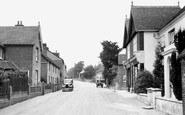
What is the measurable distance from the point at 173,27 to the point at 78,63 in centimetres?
15410

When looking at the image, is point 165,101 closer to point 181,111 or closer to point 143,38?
point 181,111

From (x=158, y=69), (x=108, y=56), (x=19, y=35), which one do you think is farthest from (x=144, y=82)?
(x=108, y=56)

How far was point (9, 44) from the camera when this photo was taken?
32.7 m

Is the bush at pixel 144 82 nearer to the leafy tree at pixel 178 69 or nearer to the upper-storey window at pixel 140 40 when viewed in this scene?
the upper-storey window at pixel 140 40

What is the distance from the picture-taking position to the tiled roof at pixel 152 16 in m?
28.0

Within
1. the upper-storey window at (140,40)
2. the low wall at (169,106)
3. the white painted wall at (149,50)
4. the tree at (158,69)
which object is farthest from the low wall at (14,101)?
the white painted wall at (149,50)

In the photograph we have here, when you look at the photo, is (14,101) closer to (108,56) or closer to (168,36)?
(168,36)

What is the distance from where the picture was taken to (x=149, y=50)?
27422 millimetres

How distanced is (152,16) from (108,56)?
38.6m

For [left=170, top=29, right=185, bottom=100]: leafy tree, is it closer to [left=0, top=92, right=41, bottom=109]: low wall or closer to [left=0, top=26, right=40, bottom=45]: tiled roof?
[left=0, top=92, right=41, bottom=109]: low wall

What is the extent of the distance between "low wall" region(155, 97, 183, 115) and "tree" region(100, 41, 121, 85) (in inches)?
1981

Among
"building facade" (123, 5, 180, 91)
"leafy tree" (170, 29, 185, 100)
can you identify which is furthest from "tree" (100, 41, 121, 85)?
"leafy tree" (170, 29, 185, 100)

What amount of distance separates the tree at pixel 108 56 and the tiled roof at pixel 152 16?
35337mm

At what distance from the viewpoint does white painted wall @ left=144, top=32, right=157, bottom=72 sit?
27312 mm
